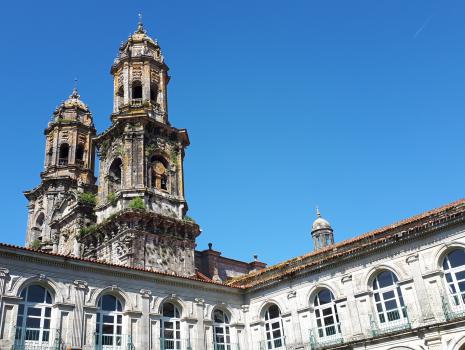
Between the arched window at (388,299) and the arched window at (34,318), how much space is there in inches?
572

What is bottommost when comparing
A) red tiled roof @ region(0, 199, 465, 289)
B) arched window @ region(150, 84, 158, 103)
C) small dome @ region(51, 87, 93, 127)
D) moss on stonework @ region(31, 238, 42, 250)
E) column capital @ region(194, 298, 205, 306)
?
column capital @ region(194, 298, 205, 306)

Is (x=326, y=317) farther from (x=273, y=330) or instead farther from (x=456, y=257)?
(x=456, y=257)

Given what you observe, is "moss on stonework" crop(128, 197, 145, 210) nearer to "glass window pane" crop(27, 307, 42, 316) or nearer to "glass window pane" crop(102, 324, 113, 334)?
"glass window pane" crop(102, 324, 113, 334)

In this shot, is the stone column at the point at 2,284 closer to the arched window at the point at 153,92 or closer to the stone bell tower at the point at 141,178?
the stone bell tower at the point at 141,178

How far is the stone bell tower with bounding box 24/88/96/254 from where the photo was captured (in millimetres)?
46125

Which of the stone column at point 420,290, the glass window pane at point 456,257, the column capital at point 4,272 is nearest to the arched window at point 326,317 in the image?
the stone column at point 420,290

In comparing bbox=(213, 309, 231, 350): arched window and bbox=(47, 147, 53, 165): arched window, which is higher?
bbox=(47, 147, 53, 165): arched window

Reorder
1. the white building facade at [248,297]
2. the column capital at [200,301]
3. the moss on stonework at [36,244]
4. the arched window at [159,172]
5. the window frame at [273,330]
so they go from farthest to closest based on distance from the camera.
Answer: the moss on stonework at [36,244]
the arched window at [159,172]
the window frame at [273,330]
the column capital at [200,301]
the white building facade at [248,297]

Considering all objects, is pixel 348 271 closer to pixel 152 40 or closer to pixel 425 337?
pixel 425 337

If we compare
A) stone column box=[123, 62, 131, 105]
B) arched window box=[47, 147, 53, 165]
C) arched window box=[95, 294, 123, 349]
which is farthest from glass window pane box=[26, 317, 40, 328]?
arched window box=[47, 147, 53, 165]

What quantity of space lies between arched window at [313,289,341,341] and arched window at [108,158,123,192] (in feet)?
63.0

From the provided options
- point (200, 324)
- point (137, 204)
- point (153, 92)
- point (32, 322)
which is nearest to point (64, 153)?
point (153, 92)

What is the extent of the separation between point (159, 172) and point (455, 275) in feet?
76.0

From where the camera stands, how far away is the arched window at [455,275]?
2219 centimetres
